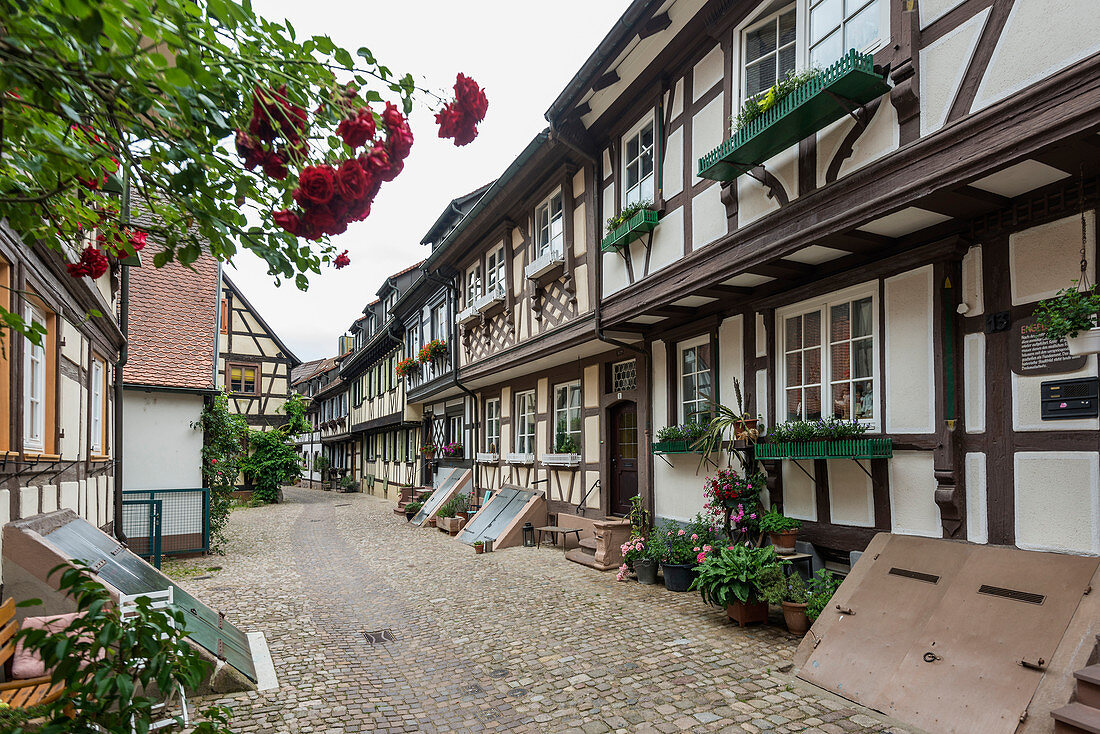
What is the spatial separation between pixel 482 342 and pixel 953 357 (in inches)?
375

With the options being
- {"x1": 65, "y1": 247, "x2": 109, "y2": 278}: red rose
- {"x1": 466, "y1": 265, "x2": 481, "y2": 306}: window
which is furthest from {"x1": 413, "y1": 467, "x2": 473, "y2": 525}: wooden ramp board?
{"x1": 65, "y1": 247, "x2": 109, "y2": 278}: red rose

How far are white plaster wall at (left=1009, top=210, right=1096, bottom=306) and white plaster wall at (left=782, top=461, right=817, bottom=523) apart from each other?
238 cm

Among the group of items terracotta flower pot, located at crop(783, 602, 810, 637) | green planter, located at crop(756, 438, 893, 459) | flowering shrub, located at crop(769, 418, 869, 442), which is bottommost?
terracotta flower pot, located at crop(783, 602, 810, 637)

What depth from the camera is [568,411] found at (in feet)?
37.0

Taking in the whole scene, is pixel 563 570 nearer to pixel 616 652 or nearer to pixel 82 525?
pixel 616 652

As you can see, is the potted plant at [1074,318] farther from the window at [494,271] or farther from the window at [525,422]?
the window at [525,422]

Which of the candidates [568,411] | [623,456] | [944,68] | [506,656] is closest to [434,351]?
[568,411]

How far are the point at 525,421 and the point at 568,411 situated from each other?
1.95 m

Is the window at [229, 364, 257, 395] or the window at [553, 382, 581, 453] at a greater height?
the window at [229, 364, 257, 395]

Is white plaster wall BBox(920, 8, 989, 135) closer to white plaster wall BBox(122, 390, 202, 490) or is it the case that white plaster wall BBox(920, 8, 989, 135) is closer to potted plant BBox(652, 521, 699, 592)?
potted plant BBox(652, 521, 699, 592)

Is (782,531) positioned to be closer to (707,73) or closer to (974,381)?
(974,381)

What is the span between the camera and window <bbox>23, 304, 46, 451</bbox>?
16.1 ft

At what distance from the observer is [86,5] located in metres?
1.33

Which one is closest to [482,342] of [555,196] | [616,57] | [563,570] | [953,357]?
[555,196]
